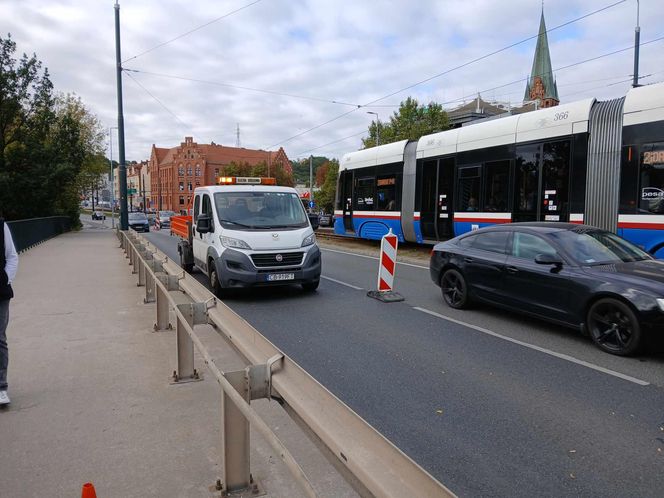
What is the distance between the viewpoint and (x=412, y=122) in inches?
1891

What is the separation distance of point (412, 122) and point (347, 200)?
99.0 feet

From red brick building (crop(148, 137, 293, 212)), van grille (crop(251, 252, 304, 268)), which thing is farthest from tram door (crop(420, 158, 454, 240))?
red brick building (crop(148, 137, 293, 212))

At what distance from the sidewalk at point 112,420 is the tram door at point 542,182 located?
8.89 meters

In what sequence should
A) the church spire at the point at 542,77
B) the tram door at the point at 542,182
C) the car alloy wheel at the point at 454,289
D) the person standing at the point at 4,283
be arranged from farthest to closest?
the church spire at the point at 542,77
the tram door at the point at 542,182
the car alloy wheel at the point at 454,289
the person standing at the point at 4,283

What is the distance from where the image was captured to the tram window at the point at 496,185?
42.6 feet

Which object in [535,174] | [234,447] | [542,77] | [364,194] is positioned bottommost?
[234,447]

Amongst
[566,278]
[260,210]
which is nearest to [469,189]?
[260,210]

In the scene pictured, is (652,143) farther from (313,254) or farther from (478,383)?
(478,383)

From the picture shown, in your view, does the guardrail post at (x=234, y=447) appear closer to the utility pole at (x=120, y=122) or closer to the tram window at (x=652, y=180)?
the tram window at (x=652, y=180)

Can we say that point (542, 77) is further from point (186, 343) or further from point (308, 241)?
point (186, 343)

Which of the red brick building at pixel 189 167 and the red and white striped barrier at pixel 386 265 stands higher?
the red brick building at pixel 189 167

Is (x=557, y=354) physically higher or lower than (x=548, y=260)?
lower

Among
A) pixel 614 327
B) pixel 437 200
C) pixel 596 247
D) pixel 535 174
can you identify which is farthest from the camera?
pixel 437 200

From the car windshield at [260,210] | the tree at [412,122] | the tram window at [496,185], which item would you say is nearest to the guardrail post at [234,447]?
the car windshield at [260,210]
